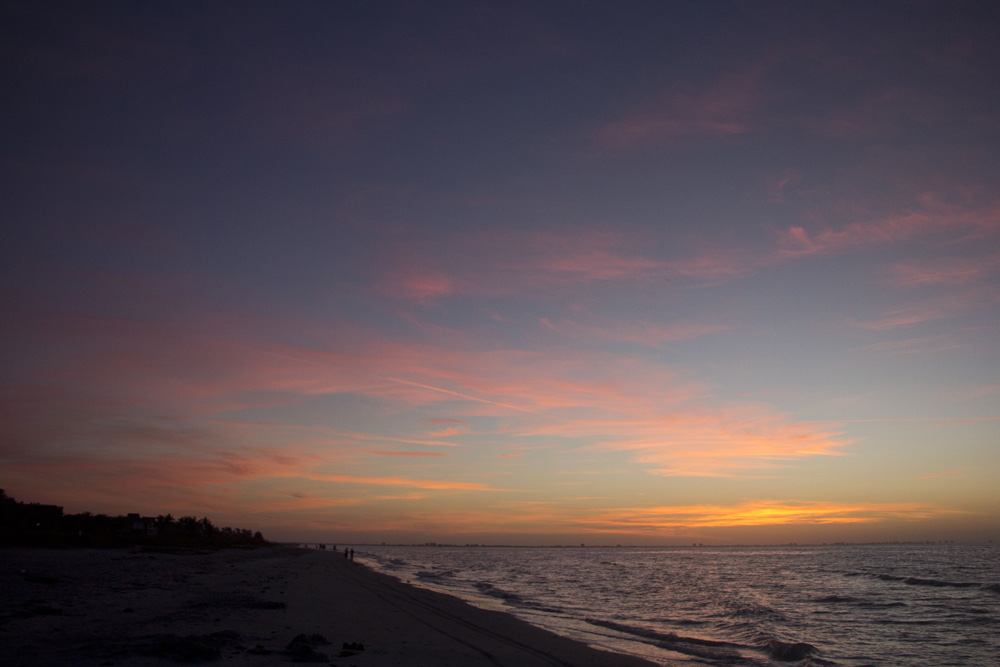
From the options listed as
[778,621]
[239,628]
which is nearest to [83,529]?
[239,628]

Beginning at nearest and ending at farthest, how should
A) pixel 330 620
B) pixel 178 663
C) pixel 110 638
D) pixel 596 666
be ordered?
pixel 178 663 < pixel 110 638 < pixel 596 666 < pixel 330 620

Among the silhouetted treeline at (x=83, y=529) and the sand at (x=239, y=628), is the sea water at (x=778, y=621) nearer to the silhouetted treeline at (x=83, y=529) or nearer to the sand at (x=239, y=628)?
the sand at (x=239, y=628)

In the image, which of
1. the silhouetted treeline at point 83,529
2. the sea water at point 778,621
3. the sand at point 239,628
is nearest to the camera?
the sand at point 239,628

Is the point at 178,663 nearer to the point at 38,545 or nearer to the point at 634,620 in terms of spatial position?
the point at 634,620

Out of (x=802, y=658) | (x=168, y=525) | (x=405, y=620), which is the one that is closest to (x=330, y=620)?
(x=405, y=620)

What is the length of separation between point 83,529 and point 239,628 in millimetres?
88534

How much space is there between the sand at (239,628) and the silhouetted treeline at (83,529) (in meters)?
→ 32.3

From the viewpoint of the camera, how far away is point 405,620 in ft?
67.9

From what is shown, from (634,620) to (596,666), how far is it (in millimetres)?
15301

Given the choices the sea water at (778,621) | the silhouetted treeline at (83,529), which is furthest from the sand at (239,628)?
the silhouetted treeline at (83,529)

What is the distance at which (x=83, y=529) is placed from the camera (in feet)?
264

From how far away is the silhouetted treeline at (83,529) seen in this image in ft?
170

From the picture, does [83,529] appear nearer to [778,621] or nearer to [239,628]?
[239,628]

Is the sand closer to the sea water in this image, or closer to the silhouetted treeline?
the sea water
